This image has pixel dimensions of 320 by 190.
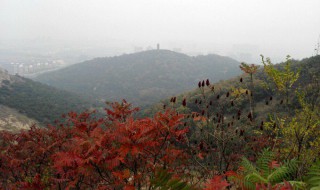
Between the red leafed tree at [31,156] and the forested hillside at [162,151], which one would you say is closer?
the forested hillside at [162,151]

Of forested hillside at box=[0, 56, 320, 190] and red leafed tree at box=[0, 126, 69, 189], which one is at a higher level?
forested hillside at box=[0, 56, 320, 190]

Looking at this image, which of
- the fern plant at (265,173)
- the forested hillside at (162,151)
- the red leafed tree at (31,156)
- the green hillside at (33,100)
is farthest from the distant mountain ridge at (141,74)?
the fern plant at (265,173)

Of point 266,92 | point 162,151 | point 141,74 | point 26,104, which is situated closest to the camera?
point 162,151

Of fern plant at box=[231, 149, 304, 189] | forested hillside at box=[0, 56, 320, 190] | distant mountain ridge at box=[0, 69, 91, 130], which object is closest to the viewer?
→ forested hillside at box=[0, 56, 320, 190]

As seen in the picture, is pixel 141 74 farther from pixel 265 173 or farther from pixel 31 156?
pixel 265 173

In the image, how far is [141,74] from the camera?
424 feet

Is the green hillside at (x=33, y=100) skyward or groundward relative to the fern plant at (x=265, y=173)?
groundward

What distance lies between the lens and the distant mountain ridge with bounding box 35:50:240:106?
11097cm

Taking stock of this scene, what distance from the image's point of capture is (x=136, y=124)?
130 inches

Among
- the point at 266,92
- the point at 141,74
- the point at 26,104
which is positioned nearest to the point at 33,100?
the point at 26,104

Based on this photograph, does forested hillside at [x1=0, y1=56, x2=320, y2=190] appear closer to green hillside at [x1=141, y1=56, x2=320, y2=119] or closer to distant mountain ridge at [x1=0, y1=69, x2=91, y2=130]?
green hillside at [x1=141, y1=56, x2=320, y2=119]

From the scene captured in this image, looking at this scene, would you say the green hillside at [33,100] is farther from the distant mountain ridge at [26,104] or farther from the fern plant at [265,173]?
the fern plant at [265,173]

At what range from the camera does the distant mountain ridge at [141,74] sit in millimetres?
110969

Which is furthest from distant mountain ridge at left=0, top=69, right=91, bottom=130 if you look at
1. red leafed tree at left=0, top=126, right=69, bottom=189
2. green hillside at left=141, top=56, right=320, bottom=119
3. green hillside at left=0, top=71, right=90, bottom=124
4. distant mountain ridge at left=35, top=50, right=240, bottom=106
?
distant mountain ridge at left=35, top=50, right=240, bottom=106
